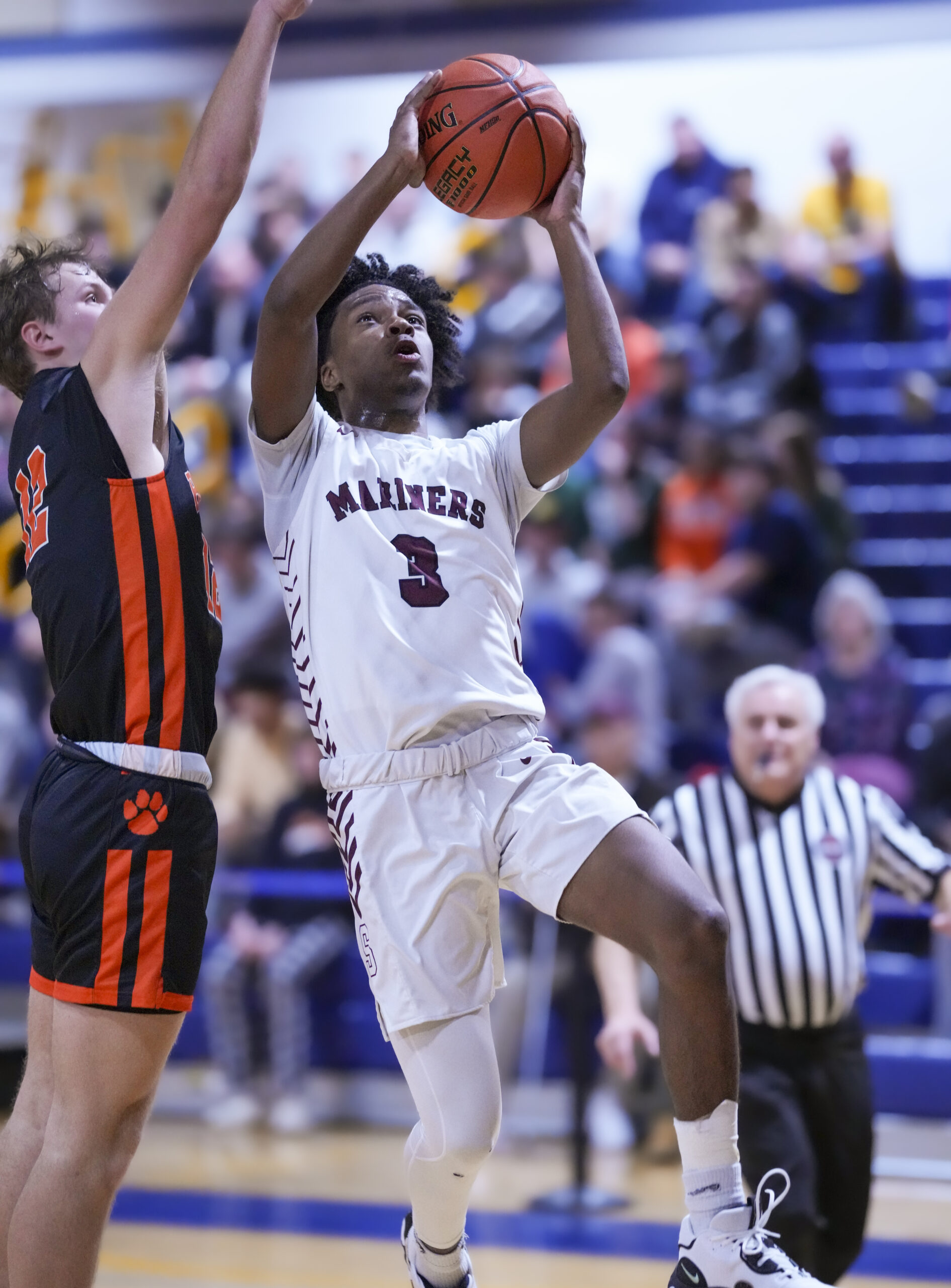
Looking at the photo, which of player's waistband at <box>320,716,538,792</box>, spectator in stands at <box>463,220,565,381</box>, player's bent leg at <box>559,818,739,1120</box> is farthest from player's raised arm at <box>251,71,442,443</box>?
spectator in stands at <box>463,220,565,381</box>

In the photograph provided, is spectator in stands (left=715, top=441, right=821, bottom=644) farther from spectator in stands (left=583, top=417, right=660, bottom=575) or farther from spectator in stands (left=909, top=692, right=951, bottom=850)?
spectator in stands (left=909, top=692, right=951, bottom=850)

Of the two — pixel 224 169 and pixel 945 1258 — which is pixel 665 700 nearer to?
pixel 945 1258

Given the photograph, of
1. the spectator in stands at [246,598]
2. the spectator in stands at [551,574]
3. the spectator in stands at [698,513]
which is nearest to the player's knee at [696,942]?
the spectator in stands at [551,574]

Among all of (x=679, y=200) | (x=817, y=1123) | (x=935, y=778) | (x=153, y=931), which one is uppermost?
(x=679, y=200)

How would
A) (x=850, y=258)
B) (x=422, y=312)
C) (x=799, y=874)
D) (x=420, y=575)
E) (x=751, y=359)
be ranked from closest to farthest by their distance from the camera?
1. (x=420, y=575)
2. (x=422, y=312)
3. (x=799, y=874)
4. (x=751, y=359)
5. (x=850, y=258)

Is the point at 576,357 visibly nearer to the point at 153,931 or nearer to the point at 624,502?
the point at 153,931

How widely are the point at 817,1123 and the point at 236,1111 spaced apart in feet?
13.3

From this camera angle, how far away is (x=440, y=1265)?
337cm

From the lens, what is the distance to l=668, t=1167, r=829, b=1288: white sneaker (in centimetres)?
270

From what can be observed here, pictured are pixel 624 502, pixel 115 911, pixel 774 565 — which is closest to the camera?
pixel 115 911

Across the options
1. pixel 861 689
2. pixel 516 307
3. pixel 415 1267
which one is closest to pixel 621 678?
pixel 861 689

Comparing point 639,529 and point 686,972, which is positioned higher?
point 639,529

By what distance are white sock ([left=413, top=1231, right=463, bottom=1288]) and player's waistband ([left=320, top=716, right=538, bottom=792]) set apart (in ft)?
3.43

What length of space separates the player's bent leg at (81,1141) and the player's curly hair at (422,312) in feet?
5.01
